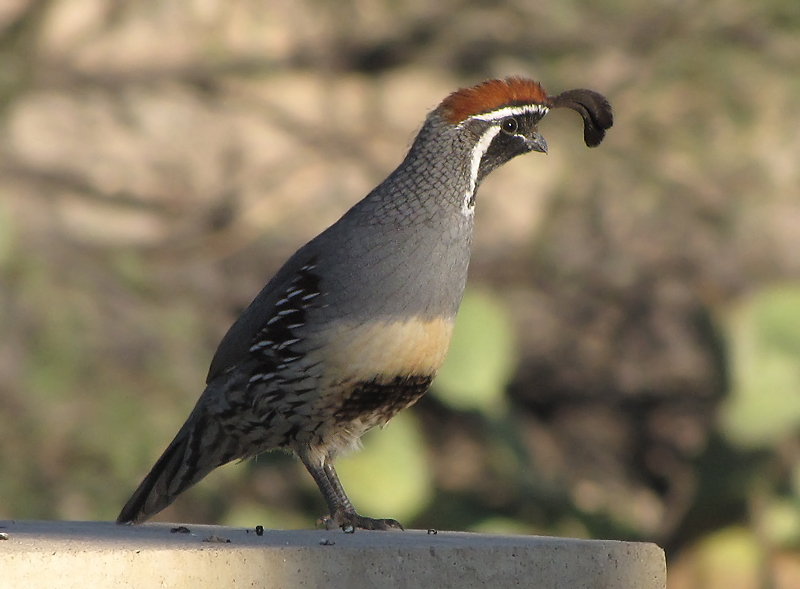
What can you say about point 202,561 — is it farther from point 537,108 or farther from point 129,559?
point 537,108

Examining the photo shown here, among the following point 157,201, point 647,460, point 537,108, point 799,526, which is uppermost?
point 537,108

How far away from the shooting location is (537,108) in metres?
3.22

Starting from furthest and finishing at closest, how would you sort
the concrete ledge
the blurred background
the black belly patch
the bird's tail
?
the blurred background
the bird's tail
the black belly patch
the concrete ledge

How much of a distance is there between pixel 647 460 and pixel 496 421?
2.57 m

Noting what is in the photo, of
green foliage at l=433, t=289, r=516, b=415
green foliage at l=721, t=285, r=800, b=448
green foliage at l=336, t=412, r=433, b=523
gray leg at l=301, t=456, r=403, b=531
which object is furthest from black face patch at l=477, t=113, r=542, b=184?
green foliage at l=721, t=285, r=800, b=448

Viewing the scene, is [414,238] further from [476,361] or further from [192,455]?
[476,361]

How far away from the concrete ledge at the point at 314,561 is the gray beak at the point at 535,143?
109 centimetres

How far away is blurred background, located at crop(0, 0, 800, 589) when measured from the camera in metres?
6.36

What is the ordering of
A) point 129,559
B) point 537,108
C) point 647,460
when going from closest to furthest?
point 129,559, point 537,108, point 647,460

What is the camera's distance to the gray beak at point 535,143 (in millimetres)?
3209

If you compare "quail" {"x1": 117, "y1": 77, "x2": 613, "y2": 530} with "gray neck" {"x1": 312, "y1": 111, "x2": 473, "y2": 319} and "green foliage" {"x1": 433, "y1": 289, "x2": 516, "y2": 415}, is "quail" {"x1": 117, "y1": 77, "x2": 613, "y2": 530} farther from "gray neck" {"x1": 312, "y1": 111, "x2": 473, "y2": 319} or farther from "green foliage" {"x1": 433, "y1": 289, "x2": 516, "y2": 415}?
"green foliage" {"x1": 433, "y1": 289, "x2": 516, "y2": 415}

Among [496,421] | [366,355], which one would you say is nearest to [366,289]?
[366,355]

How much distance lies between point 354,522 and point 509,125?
3.75 ft

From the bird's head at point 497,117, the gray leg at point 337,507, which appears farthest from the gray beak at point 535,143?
the gray leg at point 337,507
